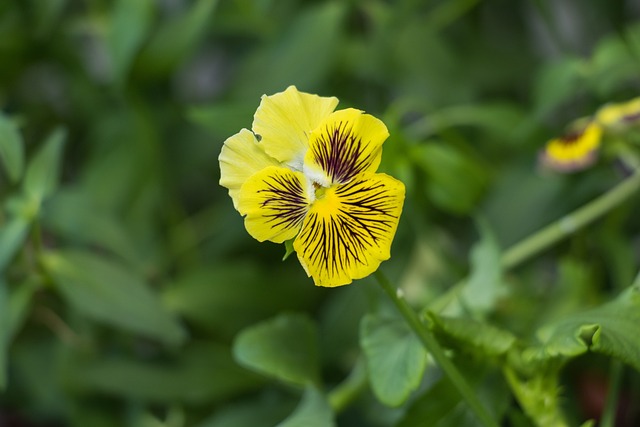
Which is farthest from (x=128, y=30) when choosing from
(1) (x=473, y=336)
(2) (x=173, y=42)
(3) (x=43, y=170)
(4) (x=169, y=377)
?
(1) (x=473, y=336)

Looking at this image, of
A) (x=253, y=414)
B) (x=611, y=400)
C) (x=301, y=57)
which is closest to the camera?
(x=611, y=400)

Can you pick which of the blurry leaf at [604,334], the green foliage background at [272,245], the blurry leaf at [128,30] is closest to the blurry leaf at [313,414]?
the green foliage background at [272,245]

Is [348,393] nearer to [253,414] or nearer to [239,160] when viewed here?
[253,414]

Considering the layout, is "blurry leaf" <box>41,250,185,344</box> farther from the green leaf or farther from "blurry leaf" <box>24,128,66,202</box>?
the green leaf

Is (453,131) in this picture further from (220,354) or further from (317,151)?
(317,151)

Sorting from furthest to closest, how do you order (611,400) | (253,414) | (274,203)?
(253,414)
(611,400)
(274,203)

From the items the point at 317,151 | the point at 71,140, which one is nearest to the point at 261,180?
the point at 317,151
